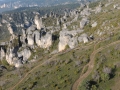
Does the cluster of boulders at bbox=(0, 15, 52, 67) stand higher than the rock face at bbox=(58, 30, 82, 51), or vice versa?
the rock face at bbox=(58, 30, 82, 51)

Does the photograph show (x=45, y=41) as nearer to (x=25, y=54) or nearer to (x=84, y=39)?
(x=25, y=54)

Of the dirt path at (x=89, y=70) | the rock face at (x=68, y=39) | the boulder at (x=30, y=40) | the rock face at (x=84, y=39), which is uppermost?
the dirt path at (x=89, y=70)

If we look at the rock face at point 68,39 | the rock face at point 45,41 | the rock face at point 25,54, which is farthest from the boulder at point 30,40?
the rock face at point 68,39

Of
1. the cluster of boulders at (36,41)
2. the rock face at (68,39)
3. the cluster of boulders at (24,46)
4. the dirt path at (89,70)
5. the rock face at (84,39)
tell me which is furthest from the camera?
the cluster of boulders at (24,46)

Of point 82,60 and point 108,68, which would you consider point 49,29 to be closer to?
point 82,60

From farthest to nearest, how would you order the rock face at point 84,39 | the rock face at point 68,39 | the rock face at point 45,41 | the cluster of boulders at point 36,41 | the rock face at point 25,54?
1. the rock face at point 25,54
2. the rock face at point 45,41
3. the cluster of boulders at point 36,41
4. the rock face at point 68,39
5. the rock face at point 84,39

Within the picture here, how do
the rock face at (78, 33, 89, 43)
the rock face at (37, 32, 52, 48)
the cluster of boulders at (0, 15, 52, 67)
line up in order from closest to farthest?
the rock face at (78, 33, 89, 43), the rock face at (37, 32, 52, 48), the cluster of boulders at (0, 15, 52, 67)

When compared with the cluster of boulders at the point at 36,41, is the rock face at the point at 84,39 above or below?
above

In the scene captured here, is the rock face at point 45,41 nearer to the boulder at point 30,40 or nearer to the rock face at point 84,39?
the boulder at point 30,40

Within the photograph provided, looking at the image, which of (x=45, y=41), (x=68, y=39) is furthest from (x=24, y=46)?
(x=68, y=39)

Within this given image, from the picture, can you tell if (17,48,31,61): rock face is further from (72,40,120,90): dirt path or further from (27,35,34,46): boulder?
(72,40,120,90): dirt path

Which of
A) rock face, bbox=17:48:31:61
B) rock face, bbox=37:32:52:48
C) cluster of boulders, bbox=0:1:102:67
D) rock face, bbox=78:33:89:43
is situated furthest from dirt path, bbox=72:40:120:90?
rock face, bbox=17:48:31:61
